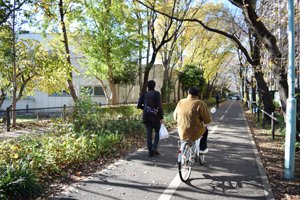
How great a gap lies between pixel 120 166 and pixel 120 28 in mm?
13934

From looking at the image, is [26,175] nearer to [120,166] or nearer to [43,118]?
[120,166]

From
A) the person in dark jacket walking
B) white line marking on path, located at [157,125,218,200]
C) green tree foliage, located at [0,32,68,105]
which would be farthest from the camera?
green tree foliage, located at [0,32,68,105]

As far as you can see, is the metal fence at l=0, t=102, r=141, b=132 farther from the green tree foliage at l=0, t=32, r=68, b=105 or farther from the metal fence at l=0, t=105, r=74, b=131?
the green tree foliage at l=0, t=32, r=68, b=105

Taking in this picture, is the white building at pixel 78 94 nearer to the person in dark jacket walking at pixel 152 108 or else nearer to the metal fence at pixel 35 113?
the metal fence at pixel 35 113

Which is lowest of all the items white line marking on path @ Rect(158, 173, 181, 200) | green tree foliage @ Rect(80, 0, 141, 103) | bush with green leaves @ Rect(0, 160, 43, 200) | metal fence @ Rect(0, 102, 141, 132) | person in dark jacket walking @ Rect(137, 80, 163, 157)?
white line marking on path @ Rect(158, 173, 181, 200)

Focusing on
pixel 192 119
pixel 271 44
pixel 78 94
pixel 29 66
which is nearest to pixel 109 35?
pixel 29 66

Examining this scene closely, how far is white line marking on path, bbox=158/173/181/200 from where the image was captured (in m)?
4.86

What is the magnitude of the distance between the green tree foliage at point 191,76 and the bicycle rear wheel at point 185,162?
25.8m

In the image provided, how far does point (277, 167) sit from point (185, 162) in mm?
2541

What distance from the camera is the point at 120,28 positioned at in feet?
63.4

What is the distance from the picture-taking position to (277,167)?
22.4 feet

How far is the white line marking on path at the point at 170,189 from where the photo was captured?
4863 millimetres

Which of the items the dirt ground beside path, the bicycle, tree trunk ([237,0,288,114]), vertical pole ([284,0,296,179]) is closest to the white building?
the dirt ground beside path

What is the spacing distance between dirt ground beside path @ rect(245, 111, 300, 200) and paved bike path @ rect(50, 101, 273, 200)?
17 cm
